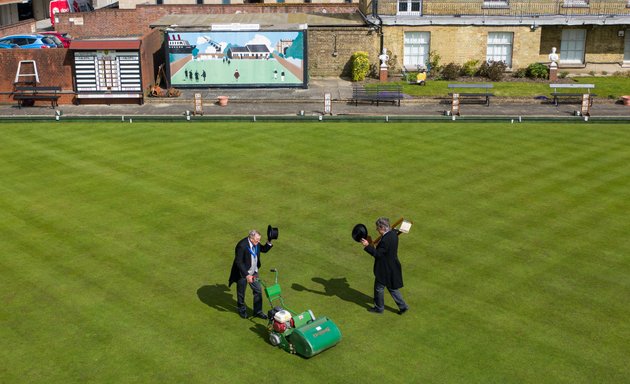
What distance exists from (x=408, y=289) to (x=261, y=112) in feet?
63.2

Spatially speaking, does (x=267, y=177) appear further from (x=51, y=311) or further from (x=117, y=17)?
(x=117, y=17)

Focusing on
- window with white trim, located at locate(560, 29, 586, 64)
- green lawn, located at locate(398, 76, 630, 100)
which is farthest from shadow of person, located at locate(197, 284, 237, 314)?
window with white trim, located at locate(560, 29, 586, 64)

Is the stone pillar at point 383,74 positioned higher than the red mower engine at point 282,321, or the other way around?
the stone pillar at point 383,74

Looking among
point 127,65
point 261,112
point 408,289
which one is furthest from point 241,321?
point 127,65

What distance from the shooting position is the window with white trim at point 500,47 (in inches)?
1677

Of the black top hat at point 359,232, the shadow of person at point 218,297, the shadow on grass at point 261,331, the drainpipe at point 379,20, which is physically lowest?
the shadow on grass at point 261,331

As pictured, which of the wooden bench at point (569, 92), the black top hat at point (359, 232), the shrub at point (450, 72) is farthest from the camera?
the shrub at point (450, 72)

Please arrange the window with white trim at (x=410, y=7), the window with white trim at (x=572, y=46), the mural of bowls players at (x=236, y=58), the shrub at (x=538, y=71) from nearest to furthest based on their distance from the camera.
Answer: the mural of bowls players at (x=236, y=58), the shrub at (x=538, y=71), the window with white trim at (x=410, y=7), the window with white trim at (x=572, y=46)

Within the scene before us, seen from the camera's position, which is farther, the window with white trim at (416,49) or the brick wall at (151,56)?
the window with white trim at (416,49)

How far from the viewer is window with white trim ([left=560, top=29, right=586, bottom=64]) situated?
43.4 m

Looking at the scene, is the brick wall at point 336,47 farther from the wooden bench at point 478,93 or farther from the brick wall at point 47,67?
the brick wall at point 47,67

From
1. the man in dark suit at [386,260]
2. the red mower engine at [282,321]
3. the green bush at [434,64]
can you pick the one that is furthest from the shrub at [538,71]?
the red mower engine at [282,321]

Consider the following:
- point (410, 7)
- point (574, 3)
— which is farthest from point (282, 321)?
point (574, 3)

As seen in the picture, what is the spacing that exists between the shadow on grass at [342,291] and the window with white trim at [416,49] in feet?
91.3
